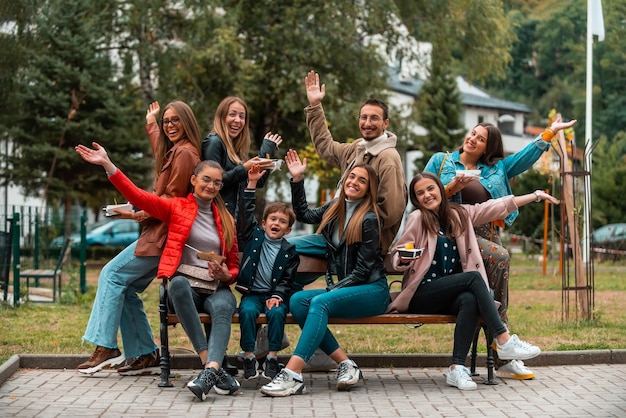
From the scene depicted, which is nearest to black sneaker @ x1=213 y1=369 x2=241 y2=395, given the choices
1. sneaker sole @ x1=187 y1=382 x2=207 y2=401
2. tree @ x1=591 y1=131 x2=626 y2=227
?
sneaker sole @ x1=187 y1=382 x2=207 y2=401

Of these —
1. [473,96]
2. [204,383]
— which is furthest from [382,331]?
[473,96]

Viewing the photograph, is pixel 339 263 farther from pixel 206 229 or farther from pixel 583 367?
pixel 583 367

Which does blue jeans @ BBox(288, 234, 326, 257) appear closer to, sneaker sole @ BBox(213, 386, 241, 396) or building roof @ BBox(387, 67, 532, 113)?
sneaker sole @ BBox(213, 386, 241, 396)

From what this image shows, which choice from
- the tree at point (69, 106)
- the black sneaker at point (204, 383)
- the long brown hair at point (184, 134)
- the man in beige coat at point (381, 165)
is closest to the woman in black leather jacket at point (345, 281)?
the man in beige coat at point (381, 165)

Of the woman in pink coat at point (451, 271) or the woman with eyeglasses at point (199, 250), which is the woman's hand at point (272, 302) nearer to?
the woman with eyeglasses at point (199, 250)

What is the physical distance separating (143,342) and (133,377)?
0.91 ft

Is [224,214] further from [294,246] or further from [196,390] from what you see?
[196,390]

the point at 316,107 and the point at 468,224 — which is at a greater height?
the point at 316,107

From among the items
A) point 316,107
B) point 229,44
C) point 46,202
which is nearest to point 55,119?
point 46,202

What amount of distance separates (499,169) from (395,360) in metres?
1.81

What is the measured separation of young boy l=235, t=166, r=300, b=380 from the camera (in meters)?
8.38

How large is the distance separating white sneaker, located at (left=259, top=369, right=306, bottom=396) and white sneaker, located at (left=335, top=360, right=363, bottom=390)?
0.30 metres

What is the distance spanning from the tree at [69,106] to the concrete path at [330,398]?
24.5 meters

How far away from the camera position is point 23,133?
3334 cm
